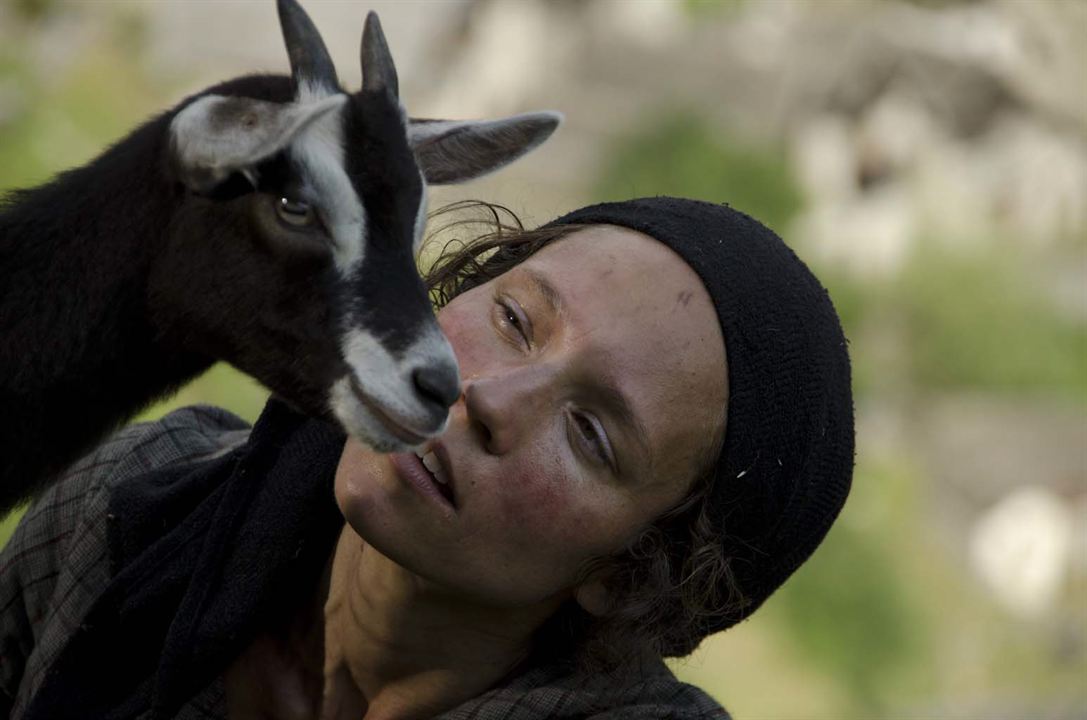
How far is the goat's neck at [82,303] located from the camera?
2.47 meters

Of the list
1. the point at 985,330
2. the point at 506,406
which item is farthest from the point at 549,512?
the point at 985,330

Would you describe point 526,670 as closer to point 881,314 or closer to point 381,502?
point 381,502

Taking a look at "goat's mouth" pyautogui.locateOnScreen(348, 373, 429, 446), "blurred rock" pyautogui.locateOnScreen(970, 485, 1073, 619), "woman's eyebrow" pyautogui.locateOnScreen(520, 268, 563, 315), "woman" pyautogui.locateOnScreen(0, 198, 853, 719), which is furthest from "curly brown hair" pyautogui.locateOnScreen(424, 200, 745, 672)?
"blurred rock" pyautogui.locateOnScreen(970, 485, 1073, 619)

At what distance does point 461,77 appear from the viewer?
12.2 metres

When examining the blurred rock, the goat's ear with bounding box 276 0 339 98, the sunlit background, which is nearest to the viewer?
the goat's ear with bounding box 276 0 339 98

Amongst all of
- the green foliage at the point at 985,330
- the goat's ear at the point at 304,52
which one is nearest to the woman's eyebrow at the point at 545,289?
the goat's ear at the point at 304,52

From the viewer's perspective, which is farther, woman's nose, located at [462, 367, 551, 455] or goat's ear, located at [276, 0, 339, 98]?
goat's ear, located at [276, 0, 339, 98]

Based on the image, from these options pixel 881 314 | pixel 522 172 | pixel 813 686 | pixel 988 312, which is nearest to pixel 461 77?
pixel 522 172

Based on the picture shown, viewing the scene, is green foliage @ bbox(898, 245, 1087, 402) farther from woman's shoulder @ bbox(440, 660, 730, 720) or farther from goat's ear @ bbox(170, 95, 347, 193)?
goat's ear @ bbox(170, 95, 347, 193)

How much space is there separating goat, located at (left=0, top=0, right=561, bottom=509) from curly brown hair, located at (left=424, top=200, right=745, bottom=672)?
1.04ft

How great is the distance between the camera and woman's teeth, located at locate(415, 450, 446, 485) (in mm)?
2133

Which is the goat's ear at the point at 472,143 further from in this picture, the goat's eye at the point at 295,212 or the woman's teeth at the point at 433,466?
the woman's teeth at the point at 433,466

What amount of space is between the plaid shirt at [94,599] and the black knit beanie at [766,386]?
12.0 inches

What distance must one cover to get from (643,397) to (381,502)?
442mm
